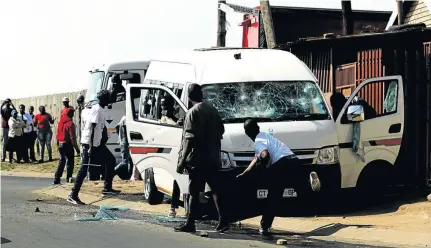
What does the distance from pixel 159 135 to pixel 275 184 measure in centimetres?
234

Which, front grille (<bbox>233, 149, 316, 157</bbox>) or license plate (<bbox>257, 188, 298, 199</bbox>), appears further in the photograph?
front grille (<bbox>233, 149, 316, 157</bbox>)

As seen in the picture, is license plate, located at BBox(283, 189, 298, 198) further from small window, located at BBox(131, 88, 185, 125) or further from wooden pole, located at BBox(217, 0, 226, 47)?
wooden pole, located at BBox(217, 0, 226, 47)

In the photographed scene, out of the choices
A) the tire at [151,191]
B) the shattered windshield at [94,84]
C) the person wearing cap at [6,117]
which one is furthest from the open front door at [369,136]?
the person wearing cap at [6,117]

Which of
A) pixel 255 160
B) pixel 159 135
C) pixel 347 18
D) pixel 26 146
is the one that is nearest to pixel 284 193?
pixel 255 160

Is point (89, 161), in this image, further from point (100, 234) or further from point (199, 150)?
point (199, 150)

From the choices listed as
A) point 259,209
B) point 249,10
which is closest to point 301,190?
point 259,209

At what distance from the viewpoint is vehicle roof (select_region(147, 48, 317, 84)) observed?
39.8ft

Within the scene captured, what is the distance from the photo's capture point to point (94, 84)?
2050 centimetres

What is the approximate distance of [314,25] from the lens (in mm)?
27922

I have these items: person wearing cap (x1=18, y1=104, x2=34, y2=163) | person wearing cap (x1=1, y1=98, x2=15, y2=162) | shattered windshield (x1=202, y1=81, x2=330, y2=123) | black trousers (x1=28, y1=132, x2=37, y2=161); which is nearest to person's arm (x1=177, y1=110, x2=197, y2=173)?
shattered windshield (x1=202, y1=81, x2=330, y2=123)

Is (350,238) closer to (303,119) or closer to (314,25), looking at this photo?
(303,119)

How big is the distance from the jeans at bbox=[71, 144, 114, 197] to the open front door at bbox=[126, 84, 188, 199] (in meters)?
1.44

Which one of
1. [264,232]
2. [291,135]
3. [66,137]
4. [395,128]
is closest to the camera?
[264,232]

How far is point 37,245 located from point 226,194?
2970 mm
